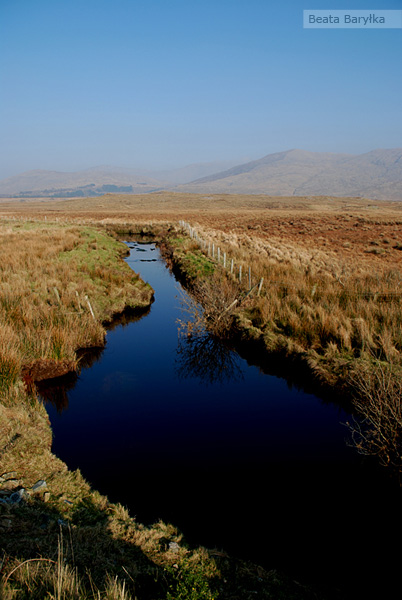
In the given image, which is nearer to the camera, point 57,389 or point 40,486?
point 40,486

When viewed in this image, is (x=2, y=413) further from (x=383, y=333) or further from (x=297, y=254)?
(x=297, y=254)

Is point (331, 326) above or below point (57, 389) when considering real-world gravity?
above

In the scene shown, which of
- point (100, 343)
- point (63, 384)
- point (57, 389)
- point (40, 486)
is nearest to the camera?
point (40, 486)

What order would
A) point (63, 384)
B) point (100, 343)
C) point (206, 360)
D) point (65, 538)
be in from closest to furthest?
point (65, 538) → point (63, 384) → point (206, 360) → point (100, 343)

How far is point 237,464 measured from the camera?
21.0 feet

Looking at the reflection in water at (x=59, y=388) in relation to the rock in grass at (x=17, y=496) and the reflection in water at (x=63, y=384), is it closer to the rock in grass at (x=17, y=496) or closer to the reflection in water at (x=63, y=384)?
the reflection in water at (x=63, y=384)

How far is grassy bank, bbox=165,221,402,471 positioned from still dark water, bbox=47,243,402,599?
64 cm

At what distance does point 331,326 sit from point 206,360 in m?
3.66

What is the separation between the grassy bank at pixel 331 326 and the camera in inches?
255

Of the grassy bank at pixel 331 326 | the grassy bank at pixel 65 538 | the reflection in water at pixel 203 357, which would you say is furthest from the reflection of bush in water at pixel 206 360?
the grassy bank at pixel 65 538

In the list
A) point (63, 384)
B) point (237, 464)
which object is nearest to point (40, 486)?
point (237, 464)

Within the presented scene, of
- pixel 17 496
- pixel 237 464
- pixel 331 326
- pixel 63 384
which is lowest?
pixel 237 464

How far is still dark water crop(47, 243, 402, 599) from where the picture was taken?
4.68 metres

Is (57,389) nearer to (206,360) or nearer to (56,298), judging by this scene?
(206,360)
